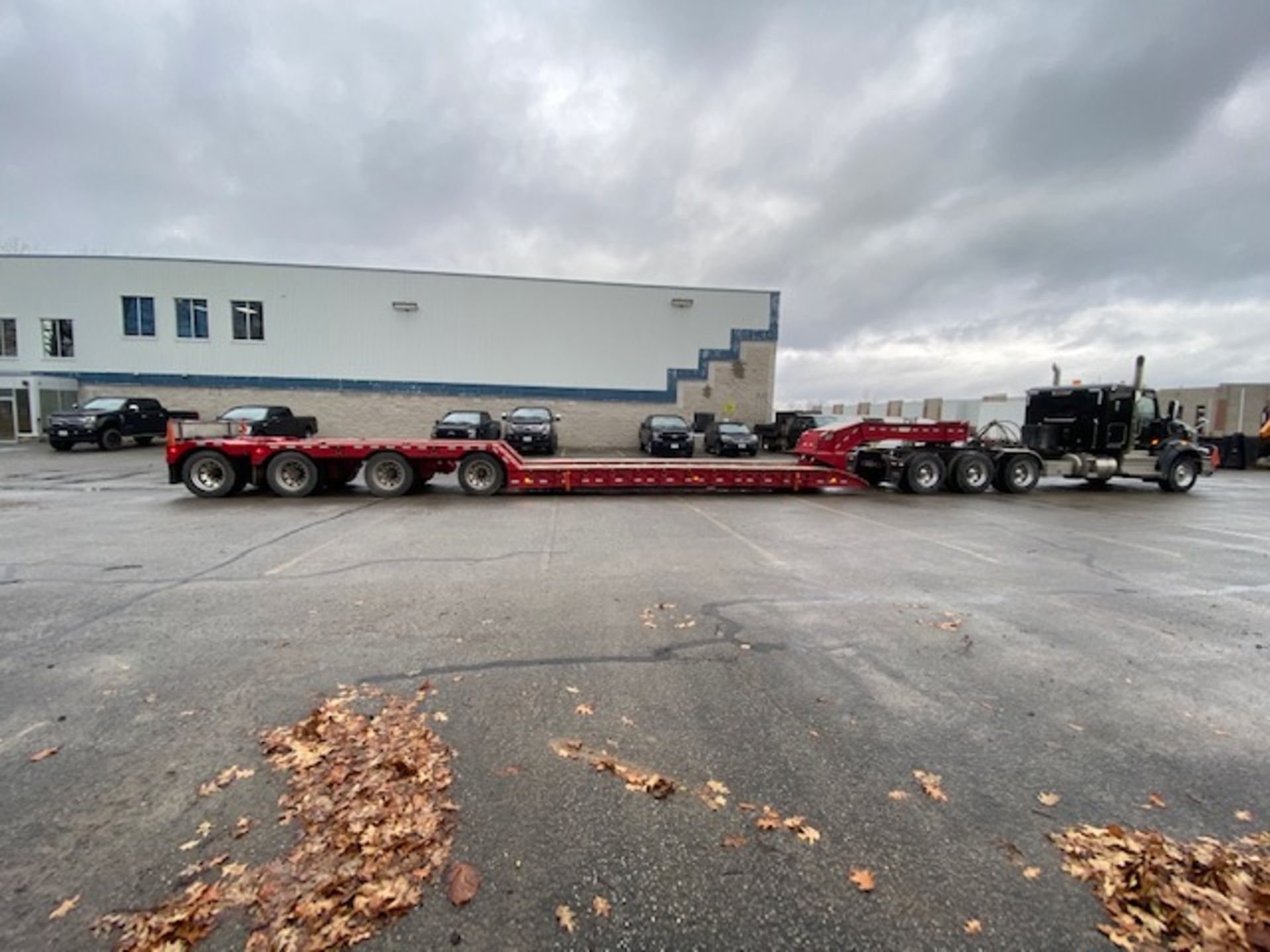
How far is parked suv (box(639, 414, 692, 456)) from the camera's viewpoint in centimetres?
2214

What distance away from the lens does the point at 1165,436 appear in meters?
15.3

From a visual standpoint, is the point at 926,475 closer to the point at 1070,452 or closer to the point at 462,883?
the point at 1070,452

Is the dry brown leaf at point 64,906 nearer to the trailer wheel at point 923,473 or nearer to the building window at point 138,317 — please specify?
the trailer wheel at point 923,473

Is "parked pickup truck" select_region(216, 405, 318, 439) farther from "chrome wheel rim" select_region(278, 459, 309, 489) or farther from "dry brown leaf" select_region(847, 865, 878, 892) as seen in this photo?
"dry brown leaf" select_region(847, 865, 878, 892)

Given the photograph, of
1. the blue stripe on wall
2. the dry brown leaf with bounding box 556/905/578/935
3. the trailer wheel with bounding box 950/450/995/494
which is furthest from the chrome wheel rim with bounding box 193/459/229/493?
the blue stripe on wall

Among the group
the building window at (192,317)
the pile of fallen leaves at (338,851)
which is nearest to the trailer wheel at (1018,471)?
the pile of fallen leaves at (338,851)

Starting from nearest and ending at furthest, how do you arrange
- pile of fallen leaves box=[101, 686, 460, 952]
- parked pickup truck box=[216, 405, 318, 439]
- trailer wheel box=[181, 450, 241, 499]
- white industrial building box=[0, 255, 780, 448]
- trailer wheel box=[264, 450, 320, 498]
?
pile of fallen leaves box=[101, 686, 460, 952], trailer wheel box=[181, 450, 241, 499], trailer wheel box=[264, 450, 320, 498], parked pickup truck box=[216, 405, 318, 439], white industrial building box=[0, 255, 780, 448]

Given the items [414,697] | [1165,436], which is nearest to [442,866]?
[414,697]

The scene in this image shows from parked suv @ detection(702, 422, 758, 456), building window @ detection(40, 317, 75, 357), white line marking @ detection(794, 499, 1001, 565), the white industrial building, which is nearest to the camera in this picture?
white line marking @ detection(794, 499, 1001, 565)

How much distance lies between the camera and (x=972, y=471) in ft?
46.6

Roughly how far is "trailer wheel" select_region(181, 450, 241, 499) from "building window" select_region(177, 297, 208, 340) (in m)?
20.7

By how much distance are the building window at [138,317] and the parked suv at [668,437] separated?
23816 mm

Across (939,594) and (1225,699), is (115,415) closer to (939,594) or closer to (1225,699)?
(939,594)

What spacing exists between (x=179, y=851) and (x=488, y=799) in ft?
3.97
